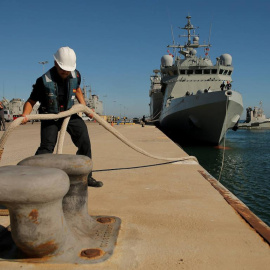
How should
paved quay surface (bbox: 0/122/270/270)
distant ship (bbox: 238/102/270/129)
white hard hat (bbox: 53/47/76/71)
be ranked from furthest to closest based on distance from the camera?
distant ship (bbox: 238/102/270/129) → white hard hat (bbox: 53/47/76/71) → paved quay surface (bbox: 0/122/270/270)

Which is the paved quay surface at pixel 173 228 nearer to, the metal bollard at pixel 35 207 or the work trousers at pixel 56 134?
the metal bollard at pixel 35 207

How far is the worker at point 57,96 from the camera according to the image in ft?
9.69

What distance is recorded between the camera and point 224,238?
2123mm


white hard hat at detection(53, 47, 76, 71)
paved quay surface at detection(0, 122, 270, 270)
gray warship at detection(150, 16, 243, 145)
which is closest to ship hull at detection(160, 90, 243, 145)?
gray warship at detection(150, 16, 243, 145)

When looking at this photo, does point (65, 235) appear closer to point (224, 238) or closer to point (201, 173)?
point (224, 238)

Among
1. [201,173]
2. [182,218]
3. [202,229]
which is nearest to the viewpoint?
[202,229]

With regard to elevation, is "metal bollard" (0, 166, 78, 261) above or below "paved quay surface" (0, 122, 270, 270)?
above

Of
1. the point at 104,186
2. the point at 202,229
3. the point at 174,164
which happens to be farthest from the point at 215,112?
the point at 202,229

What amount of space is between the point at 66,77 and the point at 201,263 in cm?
235

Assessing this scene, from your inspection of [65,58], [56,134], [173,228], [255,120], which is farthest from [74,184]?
[255,120]

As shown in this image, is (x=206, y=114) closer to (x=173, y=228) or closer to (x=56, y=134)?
(x=56, y=134)

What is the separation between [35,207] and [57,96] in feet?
5.86

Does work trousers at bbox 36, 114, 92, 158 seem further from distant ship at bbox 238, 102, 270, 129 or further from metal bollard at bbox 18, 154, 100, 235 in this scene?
distant ship at bbox 238, 102, 270, 129

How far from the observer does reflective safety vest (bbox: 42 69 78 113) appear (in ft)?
10.1
